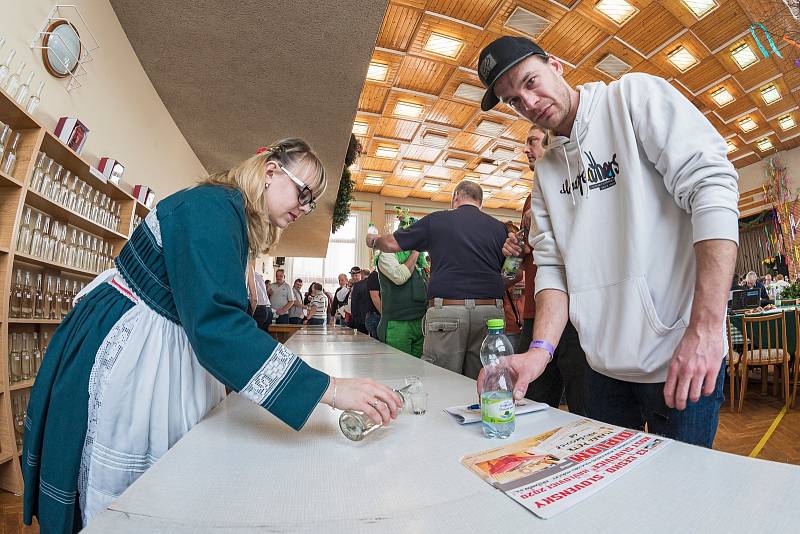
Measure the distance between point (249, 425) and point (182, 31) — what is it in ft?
9.70

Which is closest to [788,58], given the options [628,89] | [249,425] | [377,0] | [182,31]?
[377,0]

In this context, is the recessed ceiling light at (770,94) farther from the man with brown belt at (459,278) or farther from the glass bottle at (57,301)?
the glass bottle at (57,301)

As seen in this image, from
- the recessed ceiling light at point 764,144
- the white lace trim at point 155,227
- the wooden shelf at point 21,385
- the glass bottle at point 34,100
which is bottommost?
the wooden shelf at point 21,385

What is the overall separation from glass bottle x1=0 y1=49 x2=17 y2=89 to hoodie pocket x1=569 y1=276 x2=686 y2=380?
8.26ft

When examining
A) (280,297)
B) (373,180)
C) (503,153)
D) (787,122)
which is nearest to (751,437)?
(280,297)

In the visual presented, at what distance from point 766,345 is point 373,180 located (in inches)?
336

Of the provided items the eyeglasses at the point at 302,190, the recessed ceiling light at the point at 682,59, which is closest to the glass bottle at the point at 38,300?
the eyeglasses at the point at 302,190

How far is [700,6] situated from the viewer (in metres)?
4.75

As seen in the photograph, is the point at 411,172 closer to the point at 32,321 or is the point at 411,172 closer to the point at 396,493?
the point at 32,321

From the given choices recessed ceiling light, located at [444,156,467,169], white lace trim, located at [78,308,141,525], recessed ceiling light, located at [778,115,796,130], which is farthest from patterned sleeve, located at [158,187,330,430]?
recessed ceiling light, located at [778,115,796,130]

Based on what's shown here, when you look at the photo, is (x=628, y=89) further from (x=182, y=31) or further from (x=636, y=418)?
(x=182, y=31)

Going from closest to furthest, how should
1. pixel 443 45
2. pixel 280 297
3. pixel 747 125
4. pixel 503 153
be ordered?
1. pixel 443 45
2. pixel 280 297
3. pixel 747 125
4. pixel 503 153

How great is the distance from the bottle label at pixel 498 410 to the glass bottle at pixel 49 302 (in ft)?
8.43

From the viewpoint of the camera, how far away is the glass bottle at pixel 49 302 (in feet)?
7.32
